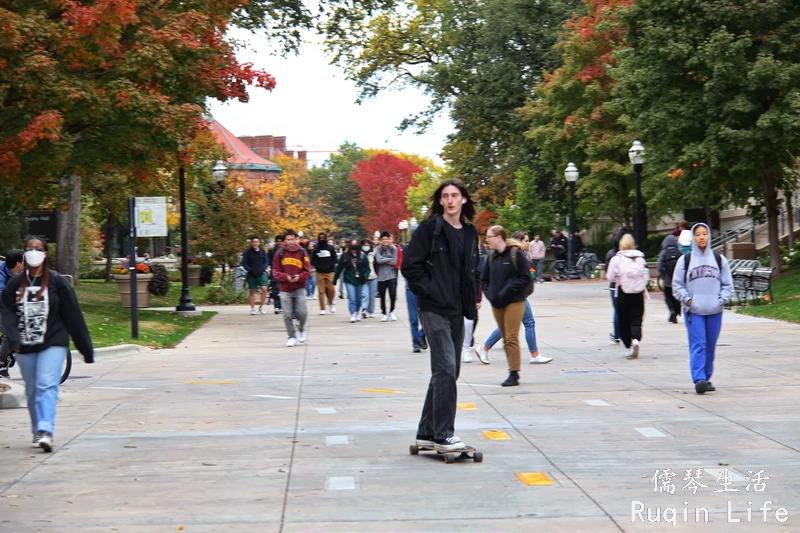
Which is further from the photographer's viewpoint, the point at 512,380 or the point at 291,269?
the point at 291,269

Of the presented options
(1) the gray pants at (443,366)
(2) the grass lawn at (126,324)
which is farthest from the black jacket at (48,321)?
(2) the grass lawn at (126,324)

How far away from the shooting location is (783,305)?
2153 centimetres

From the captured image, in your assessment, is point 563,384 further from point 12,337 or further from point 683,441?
point 12,337

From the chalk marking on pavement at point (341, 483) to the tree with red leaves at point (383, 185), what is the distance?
112 metres

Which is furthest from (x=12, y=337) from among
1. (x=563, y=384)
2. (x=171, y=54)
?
(x=171, y=54)

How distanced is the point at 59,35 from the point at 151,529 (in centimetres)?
1486

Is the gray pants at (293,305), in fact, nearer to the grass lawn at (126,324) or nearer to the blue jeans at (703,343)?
the grass lawn at (126,324)

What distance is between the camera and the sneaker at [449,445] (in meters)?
7.30

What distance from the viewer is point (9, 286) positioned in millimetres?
8500

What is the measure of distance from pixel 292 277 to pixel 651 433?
9.19m

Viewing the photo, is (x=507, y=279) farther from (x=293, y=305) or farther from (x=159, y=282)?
(x=159, y=282)

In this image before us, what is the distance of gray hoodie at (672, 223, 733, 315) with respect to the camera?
1066cm

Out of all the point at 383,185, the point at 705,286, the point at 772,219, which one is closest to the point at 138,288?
the point at 772,219

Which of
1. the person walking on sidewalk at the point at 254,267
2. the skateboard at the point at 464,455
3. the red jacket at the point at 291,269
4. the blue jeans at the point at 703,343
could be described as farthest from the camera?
the person walking on sidewalk at the point at 254,267
